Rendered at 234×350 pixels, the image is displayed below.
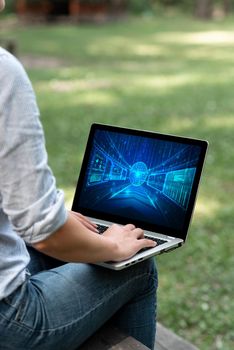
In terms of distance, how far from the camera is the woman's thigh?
4.63ft

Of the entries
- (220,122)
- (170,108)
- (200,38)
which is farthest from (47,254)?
(200,38)

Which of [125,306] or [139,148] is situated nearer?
[125,306]

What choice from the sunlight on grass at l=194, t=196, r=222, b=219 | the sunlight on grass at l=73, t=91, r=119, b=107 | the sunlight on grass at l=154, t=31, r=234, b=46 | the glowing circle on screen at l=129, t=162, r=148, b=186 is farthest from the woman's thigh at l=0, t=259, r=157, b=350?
the sunlight on grass at l=154, t=31, r=234, b=46

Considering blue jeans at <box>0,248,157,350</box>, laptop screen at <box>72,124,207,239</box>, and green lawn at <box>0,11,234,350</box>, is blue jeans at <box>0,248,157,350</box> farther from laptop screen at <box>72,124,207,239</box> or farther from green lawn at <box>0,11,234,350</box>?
green lawn at <box>0,11,234,350</box>

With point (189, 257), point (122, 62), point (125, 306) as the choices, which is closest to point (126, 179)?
point (125, 306)

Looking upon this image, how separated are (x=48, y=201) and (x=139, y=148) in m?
0.59

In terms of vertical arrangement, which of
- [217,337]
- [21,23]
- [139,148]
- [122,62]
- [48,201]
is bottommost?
[217,337]

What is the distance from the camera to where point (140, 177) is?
181 centimetres

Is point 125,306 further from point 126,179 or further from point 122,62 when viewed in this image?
point 122,62

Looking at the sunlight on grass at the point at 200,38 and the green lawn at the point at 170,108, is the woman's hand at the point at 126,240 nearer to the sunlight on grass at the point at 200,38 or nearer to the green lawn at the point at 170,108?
the green lawn at the point at 170,108

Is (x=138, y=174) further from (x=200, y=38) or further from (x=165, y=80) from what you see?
(x=200, y=38)

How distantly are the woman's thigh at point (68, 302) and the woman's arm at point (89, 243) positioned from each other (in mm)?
73

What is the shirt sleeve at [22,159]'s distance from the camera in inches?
49.2

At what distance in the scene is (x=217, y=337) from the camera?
8.92ft
